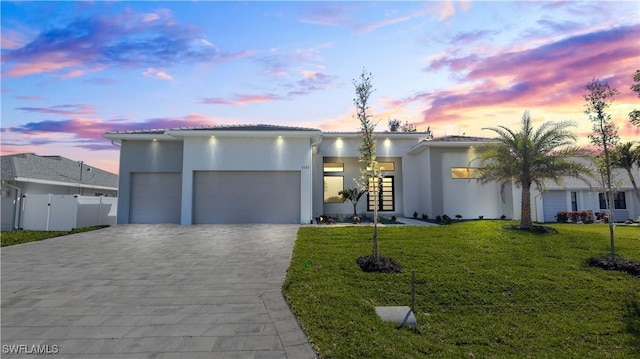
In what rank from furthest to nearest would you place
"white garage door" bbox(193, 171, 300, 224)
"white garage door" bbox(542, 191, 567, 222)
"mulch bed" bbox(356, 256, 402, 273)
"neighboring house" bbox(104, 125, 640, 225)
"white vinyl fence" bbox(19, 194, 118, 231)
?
"white garage door" bbox(542, 191, 567, 222) → "white garage door" bbox(193, 171, 300, 224) → "neighboring house" bbox(104, 125, 640, 225) → "white vinyl fence" bbox(19, 194, 118, 231) → "mulch bed" bbox(356, 256, 402, 273)

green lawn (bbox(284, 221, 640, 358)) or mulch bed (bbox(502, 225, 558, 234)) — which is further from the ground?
mulch bed (bbox(502, 225, 558, 234))

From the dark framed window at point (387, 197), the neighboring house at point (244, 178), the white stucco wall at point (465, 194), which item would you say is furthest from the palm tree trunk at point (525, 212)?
the dark framed window at point (387, 197)

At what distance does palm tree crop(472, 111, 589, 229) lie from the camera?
11.2m

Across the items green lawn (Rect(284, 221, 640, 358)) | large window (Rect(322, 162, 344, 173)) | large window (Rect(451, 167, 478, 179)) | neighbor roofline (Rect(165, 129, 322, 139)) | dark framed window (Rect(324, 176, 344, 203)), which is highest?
neighbor roofline (Rect(165, 129, 322, 139))

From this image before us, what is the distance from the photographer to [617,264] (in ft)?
22.5

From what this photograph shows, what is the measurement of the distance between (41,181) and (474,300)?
21846 mm

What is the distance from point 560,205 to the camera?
59.2ft

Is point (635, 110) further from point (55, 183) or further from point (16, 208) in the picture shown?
point (55, 183)

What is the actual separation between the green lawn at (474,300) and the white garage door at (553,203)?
397 inches

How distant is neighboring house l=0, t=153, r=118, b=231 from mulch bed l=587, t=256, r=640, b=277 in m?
21.1

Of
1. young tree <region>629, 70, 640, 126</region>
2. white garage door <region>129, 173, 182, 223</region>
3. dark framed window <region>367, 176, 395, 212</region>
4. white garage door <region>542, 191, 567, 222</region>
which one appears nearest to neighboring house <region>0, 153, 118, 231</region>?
white garage door <region>129, 173, 182, 223</region>

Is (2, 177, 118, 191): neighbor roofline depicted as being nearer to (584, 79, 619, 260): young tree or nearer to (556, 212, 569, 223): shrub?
(584, 79, 619, 260): young tree

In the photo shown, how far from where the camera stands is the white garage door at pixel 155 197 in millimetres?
15625

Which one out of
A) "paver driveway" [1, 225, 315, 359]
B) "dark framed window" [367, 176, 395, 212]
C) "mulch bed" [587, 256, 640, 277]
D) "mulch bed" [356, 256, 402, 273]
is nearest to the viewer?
"paver driveway" [1, 225, 315, 359]
